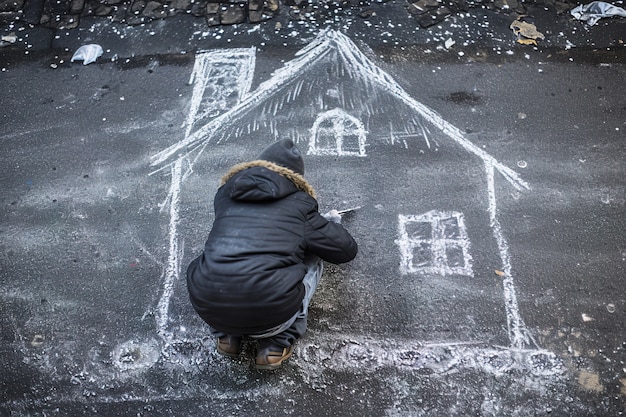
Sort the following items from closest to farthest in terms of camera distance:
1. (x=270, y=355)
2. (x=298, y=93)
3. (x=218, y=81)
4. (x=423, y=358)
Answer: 1. (x=270, y=355)
2. (x=423, y=358)
3. (x=298, y=93)
4. (x=218, y=81)

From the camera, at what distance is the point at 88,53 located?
514 centimetres

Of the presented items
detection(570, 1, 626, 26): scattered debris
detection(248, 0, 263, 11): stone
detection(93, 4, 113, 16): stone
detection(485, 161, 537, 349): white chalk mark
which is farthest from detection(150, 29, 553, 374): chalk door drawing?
detection(570, 1, 626, 26): scattered debris

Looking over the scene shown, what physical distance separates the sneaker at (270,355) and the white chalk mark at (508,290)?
1.45 metres

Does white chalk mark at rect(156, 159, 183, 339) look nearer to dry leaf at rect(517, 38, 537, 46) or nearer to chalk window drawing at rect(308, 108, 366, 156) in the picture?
chalk window drawing at rect(308, 108, 366, 156)

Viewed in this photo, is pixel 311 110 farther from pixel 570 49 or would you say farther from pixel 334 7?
pixel 570 49

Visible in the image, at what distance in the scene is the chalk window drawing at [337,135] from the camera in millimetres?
4355

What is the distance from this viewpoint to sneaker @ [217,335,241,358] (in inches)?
134

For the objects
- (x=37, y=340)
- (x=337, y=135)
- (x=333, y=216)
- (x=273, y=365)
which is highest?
(x=337, y=135)

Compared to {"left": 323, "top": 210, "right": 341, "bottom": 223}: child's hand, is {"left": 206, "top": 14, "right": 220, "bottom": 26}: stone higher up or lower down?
higher up

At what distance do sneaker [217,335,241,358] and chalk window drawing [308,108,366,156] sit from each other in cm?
162

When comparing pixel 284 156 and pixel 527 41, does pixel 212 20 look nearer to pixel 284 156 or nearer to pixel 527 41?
pixel 284 156

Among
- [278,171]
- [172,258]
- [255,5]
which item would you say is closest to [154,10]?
[255,5]

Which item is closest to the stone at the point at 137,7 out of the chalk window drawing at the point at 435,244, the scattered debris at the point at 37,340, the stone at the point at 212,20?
the stone at the point at 212,20

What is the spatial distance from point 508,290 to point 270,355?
5.33 feet
